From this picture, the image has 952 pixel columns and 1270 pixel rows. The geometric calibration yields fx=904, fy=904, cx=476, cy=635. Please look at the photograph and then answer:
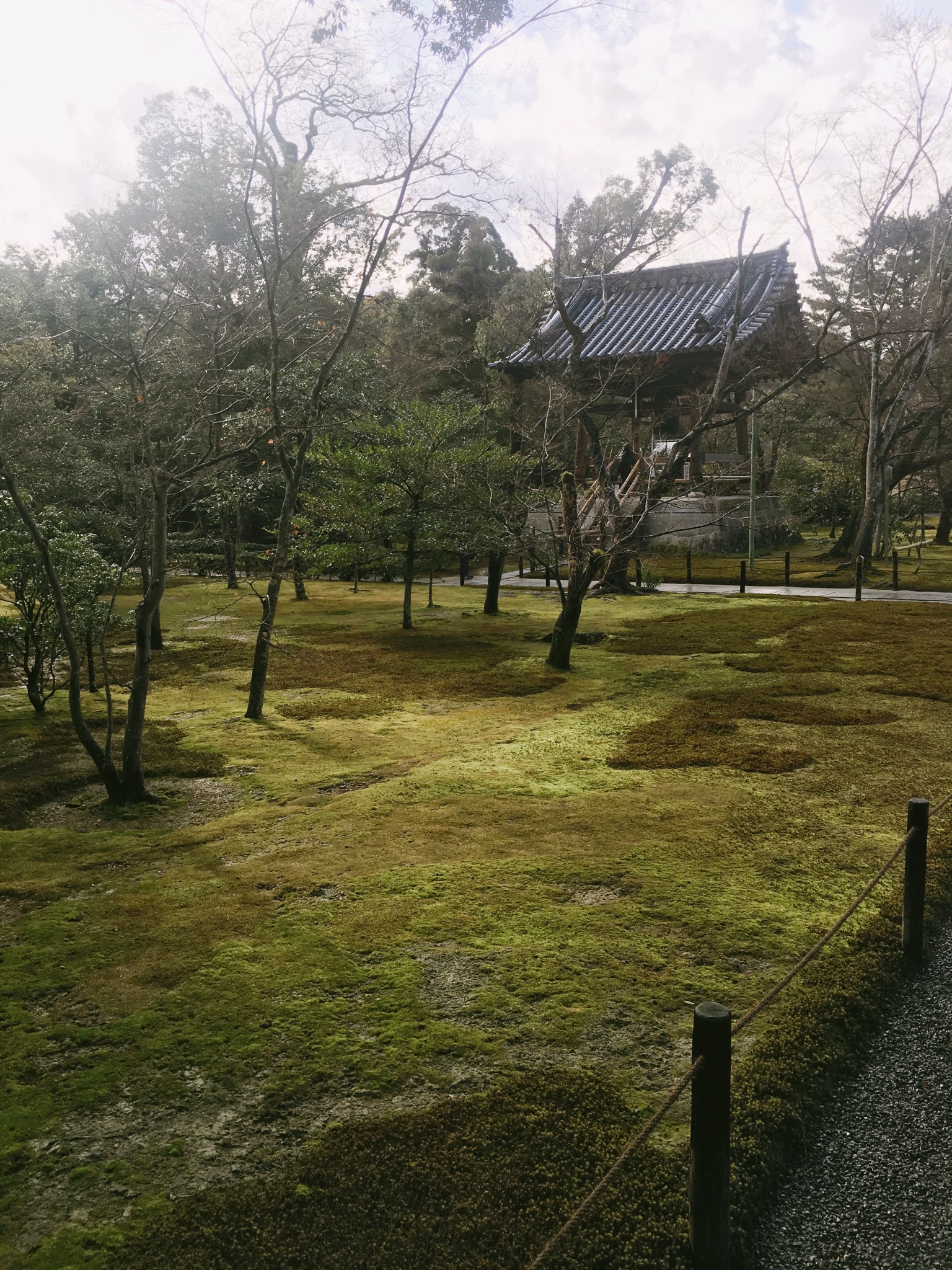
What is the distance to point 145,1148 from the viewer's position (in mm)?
2789

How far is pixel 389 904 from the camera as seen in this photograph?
14.6 ft

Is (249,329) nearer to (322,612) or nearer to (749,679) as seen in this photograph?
(749,679)

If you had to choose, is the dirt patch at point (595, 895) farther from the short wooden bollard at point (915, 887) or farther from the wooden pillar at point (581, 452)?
the wooden pillar at point (581, 452)

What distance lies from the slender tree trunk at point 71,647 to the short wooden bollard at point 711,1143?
437cm

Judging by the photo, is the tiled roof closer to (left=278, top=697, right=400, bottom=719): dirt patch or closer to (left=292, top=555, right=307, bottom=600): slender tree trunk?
(left=292, top=555, right=307, bottom=600): slender tree trunk

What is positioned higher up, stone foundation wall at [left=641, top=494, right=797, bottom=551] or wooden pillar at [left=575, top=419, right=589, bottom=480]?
wooden pillar at [left=575, top=419, right=589, bottom=480]

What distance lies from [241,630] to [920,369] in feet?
45.9

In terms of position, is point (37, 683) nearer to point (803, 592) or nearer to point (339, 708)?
point (339, 708)

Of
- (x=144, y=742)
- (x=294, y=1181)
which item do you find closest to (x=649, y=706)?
(x=144, y=742)

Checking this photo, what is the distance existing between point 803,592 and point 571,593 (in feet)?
26.8

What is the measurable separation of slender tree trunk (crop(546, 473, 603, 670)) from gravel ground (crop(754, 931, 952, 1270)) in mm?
7039

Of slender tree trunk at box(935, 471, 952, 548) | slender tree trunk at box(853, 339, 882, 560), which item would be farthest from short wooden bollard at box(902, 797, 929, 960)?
slender tree trunk at box(935, 471, 952, 548)

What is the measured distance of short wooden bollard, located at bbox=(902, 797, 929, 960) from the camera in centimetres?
396

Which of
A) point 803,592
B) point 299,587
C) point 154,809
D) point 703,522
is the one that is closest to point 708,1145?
point 154,809
